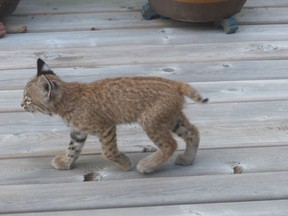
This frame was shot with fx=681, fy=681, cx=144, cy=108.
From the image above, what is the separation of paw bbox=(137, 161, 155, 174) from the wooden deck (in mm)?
31

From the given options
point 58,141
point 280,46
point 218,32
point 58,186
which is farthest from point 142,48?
point 58,186

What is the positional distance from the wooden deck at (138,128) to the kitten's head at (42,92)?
0.28 m

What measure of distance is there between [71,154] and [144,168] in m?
0.33

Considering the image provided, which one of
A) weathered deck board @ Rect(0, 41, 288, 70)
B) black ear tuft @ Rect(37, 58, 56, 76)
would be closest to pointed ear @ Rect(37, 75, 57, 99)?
black ear tuft @ Rect(37, 58, 56, 76)

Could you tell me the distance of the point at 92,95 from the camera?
2893mm

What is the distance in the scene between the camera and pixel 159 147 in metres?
2.89

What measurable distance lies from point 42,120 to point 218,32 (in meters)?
1.60

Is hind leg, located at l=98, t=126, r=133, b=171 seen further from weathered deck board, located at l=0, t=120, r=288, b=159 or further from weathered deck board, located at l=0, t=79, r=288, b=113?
weathered deck board, located at l=0, t=79, r=288, b=113

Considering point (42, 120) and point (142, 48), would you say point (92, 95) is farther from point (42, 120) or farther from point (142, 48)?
point (142, 48)

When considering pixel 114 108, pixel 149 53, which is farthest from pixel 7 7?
pixel 114 108

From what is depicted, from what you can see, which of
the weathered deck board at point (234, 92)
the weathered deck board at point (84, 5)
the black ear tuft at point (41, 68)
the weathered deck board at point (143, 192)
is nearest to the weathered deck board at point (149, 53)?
the weathered deck board at point (234, 92)

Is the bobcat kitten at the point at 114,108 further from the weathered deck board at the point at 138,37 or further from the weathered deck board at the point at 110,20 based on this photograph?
the weathered deck board at the point at 110,20

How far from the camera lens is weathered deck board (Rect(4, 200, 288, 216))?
2670 millimetres

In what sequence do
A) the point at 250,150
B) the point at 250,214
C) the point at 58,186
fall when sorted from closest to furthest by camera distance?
1. the point at 250,214
2. the point at 58,186
3. the point at 250,150
